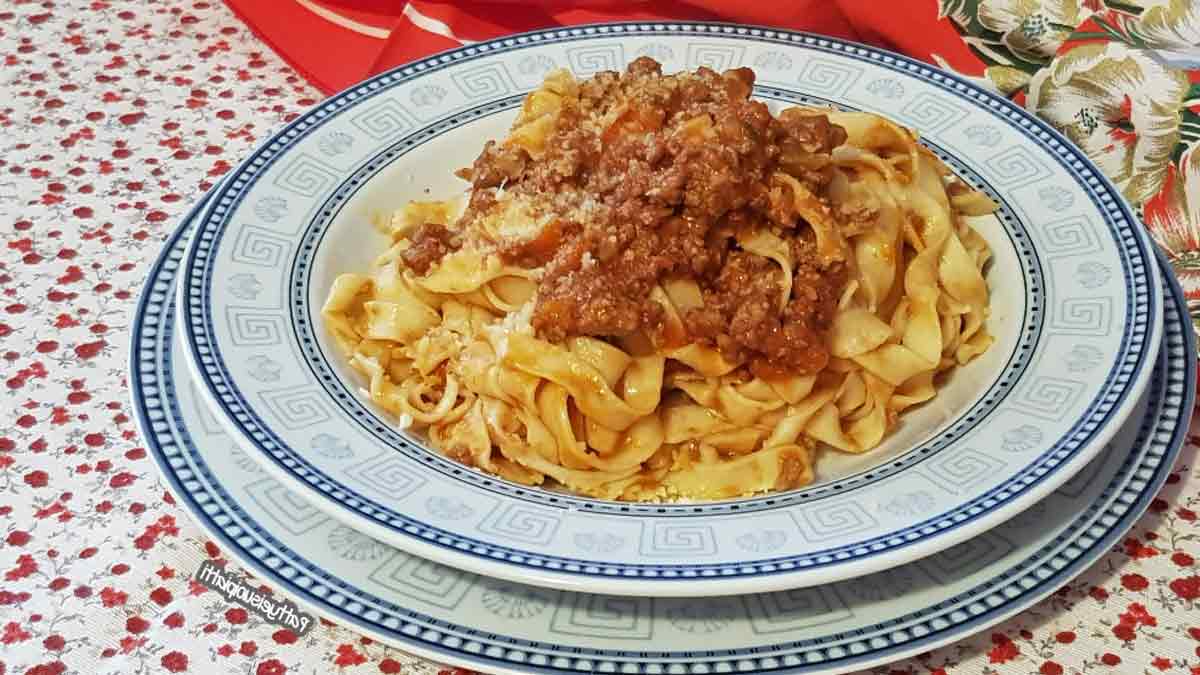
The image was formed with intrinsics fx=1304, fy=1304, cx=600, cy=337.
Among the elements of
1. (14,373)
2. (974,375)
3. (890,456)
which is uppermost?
(974,375)

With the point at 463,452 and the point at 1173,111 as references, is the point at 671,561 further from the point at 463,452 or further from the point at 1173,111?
the point at 1173,111

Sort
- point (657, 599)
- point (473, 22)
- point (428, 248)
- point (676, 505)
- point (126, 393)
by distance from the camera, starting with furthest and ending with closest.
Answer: point (473, 22) < point (126, 393) < point (428, 248) < point (676, 505) < point (657, 599)

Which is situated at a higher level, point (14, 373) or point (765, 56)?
point (765, 56)

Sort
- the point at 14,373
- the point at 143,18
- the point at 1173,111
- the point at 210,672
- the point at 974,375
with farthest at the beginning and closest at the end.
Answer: the point at 143,18, the point at 1173,111, the point at 14,373, the point at 974,375, the point at 210,672

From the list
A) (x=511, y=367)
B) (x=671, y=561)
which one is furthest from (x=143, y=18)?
(x=671, y=561)

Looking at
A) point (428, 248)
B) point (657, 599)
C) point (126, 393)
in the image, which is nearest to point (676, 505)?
point (657, 599)

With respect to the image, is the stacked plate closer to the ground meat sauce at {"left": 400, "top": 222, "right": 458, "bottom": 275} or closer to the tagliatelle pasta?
the tagliatelle pasta

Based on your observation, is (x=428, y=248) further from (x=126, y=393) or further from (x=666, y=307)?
(x=126, y=393)
